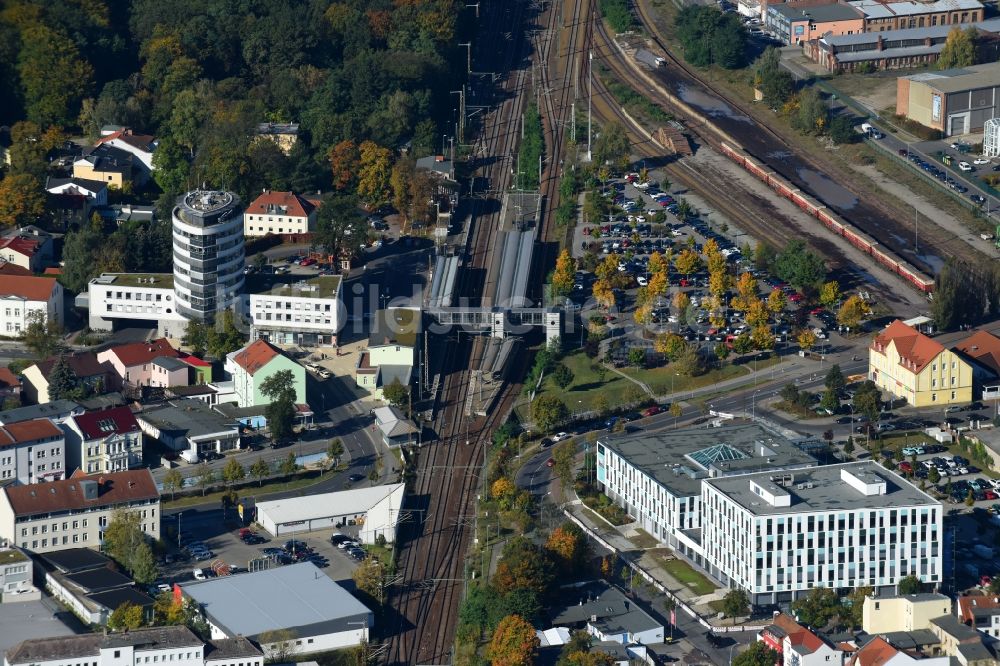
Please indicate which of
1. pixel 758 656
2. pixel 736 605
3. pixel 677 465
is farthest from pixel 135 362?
pixel 758 656

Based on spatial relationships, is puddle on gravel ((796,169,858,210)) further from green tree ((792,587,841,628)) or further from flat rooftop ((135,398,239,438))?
green tree ((792,587,841,628))

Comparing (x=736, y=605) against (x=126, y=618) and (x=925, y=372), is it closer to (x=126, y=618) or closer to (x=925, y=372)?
(x=126, y=618)

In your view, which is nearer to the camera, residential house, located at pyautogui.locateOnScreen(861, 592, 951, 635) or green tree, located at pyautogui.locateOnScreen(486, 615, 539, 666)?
green tree, located at pyautogui.locateOnScreen(486, 615, 539, 666)

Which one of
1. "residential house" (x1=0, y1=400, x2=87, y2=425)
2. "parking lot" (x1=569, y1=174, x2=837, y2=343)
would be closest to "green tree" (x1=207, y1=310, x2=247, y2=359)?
"residential house" (x1=0, y1=400, x2=87, y2=425)

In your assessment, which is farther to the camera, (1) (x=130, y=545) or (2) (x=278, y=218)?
(2) (x=278, y=218)

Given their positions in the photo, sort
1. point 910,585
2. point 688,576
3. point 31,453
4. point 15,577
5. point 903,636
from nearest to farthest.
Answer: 1. point 903,636
2. point 910,585
3. point 15,577
4. point 688,576
5. point 31,453

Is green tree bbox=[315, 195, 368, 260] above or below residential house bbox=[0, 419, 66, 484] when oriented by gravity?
above
